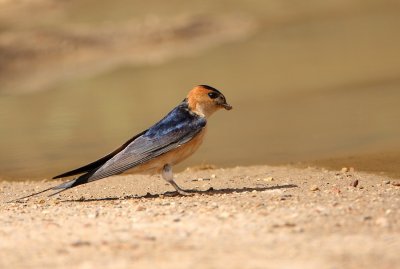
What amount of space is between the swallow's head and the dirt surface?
0.65 meters

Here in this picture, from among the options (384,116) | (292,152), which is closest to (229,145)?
(292,152)

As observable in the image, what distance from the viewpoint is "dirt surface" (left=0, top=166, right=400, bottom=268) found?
565 centimetres

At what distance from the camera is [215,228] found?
645cm

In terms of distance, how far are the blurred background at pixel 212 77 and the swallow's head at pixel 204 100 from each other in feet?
6.84

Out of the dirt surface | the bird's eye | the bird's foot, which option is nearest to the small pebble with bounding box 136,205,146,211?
the dirt surface

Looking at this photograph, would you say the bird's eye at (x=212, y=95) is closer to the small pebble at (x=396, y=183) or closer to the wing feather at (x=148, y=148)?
the wing feather at (x=148, y=148)

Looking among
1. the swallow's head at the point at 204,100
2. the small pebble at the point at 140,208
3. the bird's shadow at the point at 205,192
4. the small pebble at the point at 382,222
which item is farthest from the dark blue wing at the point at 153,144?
the small pebble at the point at 382,222

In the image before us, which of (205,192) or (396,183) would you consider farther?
(396,183)

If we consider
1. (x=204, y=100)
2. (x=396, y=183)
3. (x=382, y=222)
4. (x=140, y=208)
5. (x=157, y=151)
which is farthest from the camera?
(x=396, y=183)

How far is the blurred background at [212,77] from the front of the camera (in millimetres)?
13172

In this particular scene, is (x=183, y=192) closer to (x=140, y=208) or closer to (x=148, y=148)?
(x=148, y=148)

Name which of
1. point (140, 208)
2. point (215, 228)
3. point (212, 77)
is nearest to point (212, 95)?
point (140, 208)

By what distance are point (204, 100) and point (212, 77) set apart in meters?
13.2

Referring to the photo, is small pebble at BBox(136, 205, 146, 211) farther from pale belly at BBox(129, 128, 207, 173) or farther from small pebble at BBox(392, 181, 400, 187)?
small pebble at BBox(392, 181, 400, 187)
